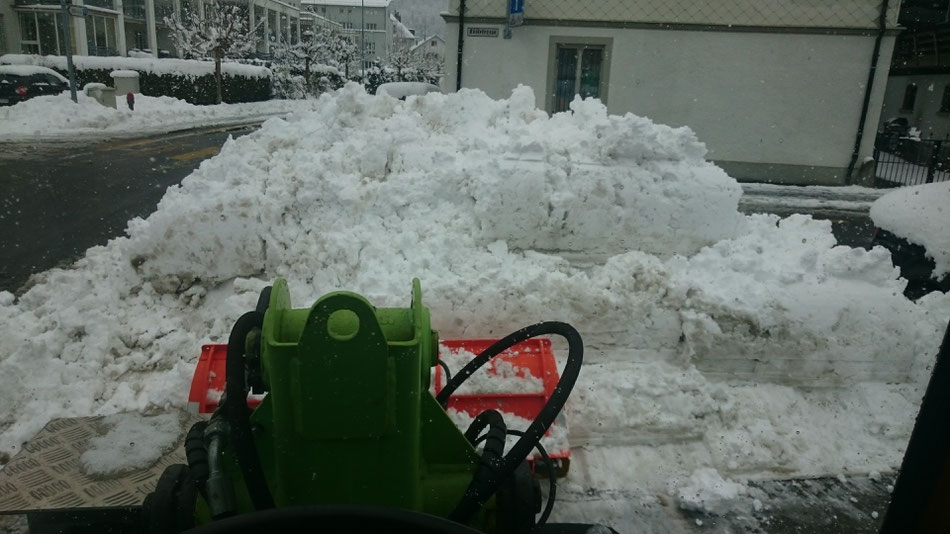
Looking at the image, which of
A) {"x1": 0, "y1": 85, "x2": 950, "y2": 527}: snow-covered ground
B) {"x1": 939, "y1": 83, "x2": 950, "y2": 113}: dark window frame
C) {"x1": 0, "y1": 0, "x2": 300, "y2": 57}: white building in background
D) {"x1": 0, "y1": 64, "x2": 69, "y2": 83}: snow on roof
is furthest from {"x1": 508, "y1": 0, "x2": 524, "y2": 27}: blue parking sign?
{"x1": 0, "y1": 0, "x2": 300, "y2": 57}: white building in background

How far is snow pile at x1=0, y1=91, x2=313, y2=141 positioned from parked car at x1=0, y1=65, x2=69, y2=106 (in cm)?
143

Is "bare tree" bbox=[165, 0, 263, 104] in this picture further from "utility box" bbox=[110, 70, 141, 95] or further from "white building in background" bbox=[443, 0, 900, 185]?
"white building in background" bbox=[443, 0, 900, 185]

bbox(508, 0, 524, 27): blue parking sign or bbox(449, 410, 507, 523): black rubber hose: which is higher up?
bbox(508, 0, 524, 27): blue parking sign

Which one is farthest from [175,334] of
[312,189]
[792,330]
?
[792,330]

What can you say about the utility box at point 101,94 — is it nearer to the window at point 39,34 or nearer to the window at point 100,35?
the window at point 39,34

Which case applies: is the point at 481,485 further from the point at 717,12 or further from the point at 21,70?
the point at 21,70

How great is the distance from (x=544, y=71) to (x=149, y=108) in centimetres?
1808

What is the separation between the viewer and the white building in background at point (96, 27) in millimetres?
36844

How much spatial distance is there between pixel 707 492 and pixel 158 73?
3113 cm

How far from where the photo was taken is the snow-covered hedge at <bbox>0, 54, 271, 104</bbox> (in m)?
27.2

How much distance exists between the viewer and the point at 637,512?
3264 mm

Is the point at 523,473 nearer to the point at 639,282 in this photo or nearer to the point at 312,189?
the point at 639,282

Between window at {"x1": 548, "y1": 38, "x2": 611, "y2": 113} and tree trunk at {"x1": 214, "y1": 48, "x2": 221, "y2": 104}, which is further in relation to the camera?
tree trunk at {"x1": 214, "y1": 48, "x2": 221, "y2": 104}

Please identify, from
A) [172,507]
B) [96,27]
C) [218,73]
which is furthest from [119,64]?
[172,507]
